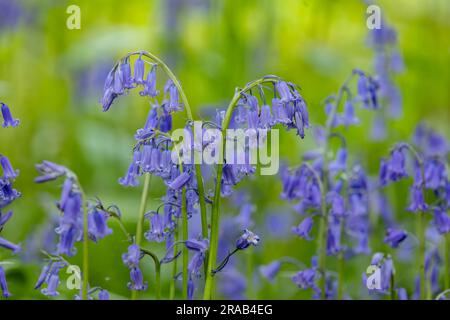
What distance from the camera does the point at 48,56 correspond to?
479cm

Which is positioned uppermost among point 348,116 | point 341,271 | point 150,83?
point 348,116

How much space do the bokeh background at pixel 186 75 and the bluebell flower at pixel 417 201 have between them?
0.89m

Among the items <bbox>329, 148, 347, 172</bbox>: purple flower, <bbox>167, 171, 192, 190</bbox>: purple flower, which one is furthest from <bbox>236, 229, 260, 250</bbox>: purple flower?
<bbox>329, 148, 347, 172</bbox>: purple flower

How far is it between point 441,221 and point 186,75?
2382 millimetres

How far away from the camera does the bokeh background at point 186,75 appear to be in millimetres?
4059

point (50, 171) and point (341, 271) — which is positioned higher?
point (50, 171)

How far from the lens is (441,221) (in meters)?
2.91

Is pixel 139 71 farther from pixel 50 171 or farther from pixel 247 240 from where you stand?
pixel 247 240

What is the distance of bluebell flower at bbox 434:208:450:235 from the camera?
2883 millimetres

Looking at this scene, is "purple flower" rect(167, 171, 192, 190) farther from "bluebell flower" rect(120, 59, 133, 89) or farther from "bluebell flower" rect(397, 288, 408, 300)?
"bluebell flower" rect(397, 288, 408, 300)

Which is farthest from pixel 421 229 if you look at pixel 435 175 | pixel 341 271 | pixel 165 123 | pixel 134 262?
pixel 134 262

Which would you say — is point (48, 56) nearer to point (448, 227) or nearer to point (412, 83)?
point (412, 83)

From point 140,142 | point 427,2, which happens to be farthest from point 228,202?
point 427,2

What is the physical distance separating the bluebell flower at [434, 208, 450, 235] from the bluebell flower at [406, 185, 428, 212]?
0.29 ft
